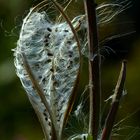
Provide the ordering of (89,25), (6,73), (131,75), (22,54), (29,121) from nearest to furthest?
(89,25) → (22,54) → (6,73) → (29,121) → (131,75)

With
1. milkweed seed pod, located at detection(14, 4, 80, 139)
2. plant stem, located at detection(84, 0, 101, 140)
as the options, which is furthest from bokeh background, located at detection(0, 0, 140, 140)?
plant stem, located at detection(84, 0, 101, 140)

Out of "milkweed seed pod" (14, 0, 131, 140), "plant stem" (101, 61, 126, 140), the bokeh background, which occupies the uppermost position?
"milkweed seed pod" (14, 0, 131, 140)

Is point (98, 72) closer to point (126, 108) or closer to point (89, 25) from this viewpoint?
point (89, 25)

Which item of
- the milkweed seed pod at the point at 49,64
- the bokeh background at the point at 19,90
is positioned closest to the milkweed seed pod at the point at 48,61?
the milkweed seed pod at the point at 49,64

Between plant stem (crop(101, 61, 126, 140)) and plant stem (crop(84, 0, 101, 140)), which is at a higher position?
plant stem (crop(84, 0, 101, 140))

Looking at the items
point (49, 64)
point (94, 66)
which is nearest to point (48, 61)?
point (49, 64)

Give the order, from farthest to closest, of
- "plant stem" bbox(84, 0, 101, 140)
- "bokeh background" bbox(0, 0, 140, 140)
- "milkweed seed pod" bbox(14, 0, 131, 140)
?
"bokeh background" bbox(0, 0, 140, 140) → "milkweed seed pod" bbox(14, 0, 131, 140) → "plant stem" bbox(84, 0, 101, 140)

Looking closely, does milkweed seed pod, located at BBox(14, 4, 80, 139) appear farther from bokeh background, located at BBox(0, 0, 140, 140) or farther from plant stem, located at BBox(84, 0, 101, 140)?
bokeh background, located at BBox(0, 0, 140, 140)

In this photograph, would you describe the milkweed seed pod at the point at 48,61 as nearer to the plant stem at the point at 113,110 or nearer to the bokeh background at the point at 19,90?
the plant stem at the point at 113,110

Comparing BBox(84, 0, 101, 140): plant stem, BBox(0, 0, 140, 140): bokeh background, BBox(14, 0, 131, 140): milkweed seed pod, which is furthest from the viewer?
BBox(0, 0, 140, 140): bokeh background

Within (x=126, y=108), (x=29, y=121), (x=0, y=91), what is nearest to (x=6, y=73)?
(x=0, y=91)
